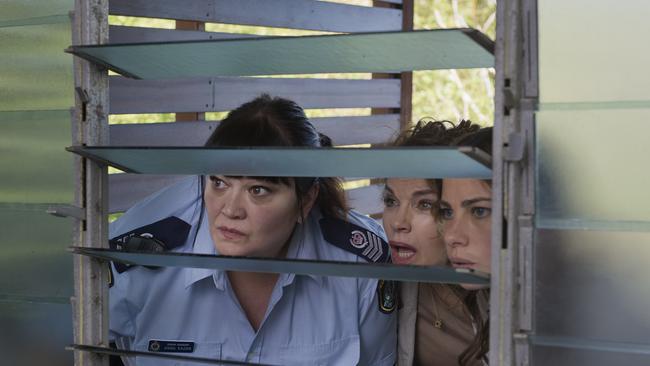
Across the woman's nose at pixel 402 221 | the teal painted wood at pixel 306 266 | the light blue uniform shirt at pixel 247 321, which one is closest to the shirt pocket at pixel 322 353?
the light blue uniform shirt at pixel 247 321

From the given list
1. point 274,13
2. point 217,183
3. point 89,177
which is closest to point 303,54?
point 89,177

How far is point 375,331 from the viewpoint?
111 inches

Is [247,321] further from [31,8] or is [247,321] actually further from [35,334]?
[31,8]

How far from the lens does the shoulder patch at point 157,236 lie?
2729 mm

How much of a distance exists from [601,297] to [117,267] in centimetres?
138

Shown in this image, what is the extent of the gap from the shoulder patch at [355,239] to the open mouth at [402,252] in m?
0.06

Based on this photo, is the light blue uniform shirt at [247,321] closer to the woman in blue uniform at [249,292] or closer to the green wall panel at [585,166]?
the woman in blue uniform at [249,292]

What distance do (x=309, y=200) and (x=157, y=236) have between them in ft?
1.51

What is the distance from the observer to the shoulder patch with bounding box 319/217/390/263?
2961 millimetres

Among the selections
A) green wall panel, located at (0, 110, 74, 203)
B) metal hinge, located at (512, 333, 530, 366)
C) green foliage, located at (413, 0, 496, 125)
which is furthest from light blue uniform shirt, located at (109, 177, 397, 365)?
green foliage, located at (413, 0, 496, 125)

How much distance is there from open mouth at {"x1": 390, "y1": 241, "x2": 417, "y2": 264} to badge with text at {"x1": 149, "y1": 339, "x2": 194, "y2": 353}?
62cm

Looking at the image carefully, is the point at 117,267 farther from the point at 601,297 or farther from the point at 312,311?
the point at 601,297

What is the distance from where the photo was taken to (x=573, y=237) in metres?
1.93

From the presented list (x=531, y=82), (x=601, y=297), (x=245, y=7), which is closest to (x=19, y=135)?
(x=531, y=82)
